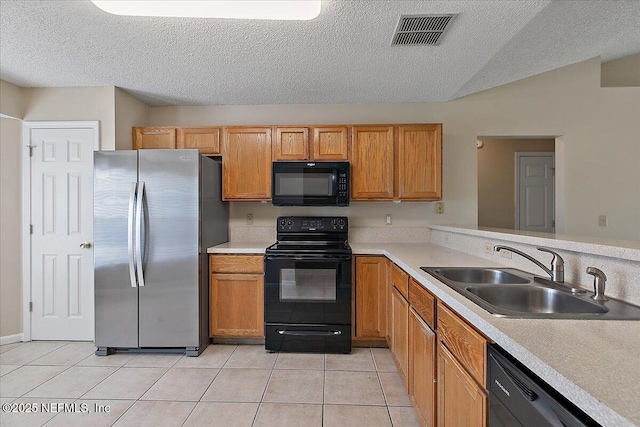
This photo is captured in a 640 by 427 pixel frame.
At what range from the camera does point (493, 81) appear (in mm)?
2891

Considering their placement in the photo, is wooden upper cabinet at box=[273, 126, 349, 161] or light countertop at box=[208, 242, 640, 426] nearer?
light countertop at box=[208, 242, 640, 426]

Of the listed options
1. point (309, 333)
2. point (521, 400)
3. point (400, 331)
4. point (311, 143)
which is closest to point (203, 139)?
point (311, 143)

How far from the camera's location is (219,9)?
1805 millimetres

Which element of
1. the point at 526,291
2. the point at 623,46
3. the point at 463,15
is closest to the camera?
the point at 526,291

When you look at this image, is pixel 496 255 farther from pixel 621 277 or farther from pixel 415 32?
pixel 415 32

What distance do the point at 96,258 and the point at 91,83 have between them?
1.63 meters

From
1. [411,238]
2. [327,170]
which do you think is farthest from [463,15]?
[411,238]

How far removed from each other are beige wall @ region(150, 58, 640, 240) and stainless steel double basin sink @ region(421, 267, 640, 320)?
5.24 ft

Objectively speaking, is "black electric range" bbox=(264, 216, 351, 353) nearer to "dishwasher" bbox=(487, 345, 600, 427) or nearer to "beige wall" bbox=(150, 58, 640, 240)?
"beige wall" bbox=(150, 58, 640, 240)

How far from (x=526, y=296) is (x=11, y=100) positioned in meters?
4.35

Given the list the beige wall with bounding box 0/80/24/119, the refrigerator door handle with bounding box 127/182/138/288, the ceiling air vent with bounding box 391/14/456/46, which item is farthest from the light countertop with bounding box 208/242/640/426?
the beige wall with bounding box 0/80/24/119

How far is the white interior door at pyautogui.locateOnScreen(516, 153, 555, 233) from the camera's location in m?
4.78

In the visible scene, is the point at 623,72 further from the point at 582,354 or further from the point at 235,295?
the point at 235,295

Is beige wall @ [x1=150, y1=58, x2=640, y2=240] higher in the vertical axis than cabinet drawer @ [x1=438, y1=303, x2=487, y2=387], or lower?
higher
